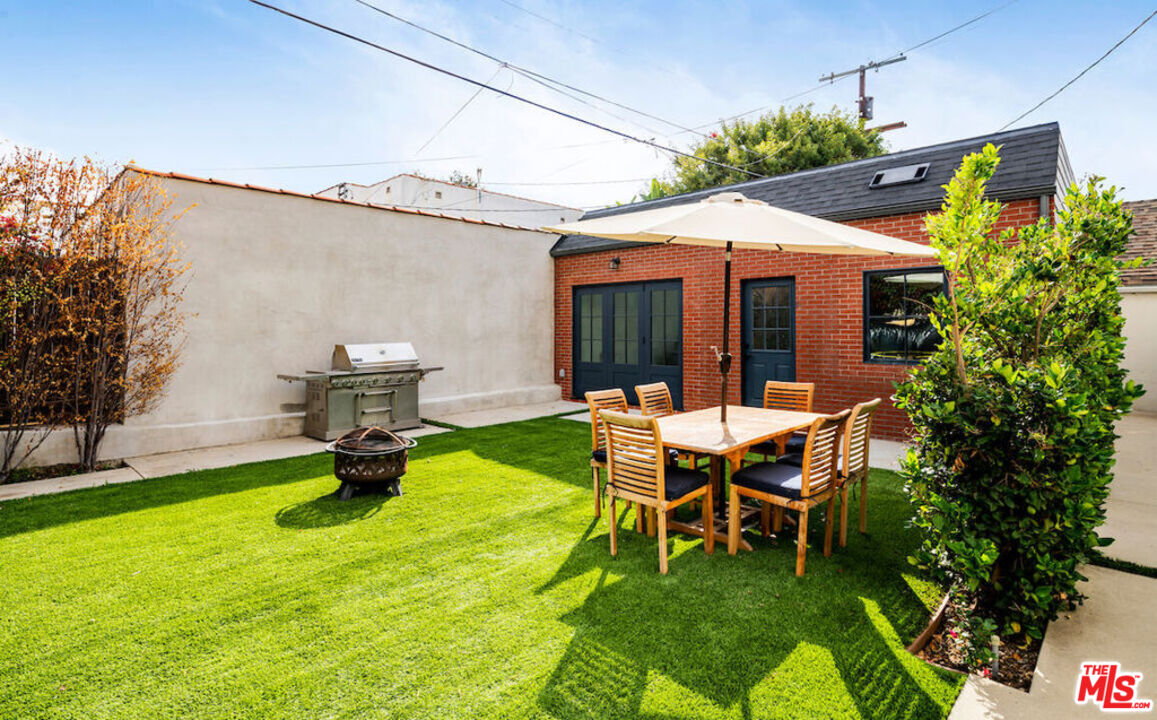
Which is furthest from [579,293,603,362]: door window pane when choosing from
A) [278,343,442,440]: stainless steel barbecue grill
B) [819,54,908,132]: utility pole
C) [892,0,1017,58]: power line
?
[819,54,908,132]: utility pole

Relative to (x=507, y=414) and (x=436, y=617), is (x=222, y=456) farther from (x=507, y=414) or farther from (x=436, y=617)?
(x=436, y=617)

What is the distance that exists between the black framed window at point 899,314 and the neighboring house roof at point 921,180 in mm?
773

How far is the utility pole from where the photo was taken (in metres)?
15.8

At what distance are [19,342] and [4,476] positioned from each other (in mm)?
1302

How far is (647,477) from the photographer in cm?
327

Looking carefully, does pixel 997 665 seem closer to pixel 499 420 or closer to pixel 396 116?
pixel 499 420

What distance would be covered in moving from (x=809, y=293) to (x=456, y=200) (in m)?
13.9

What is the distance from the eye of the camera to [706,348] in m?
8.44

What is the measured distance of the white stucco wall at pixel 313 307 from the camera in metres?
6.57

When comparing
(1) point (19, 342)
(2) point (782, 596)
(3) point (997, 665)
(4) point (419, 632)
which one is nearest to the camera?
(3) point (997, 665)

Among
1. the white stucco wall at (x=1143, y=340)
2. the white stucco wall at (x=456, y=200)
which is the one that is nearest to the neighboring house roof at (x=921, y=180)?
the white stucco wall at (x=1143, y=340)

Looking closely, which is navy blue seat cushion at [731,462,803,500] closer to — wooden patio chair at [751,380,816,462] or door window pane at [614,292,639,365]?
wooden patio chair at [751,380,816,462]

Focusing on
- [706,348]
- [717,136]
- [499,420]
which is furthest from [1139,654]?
[717,136]

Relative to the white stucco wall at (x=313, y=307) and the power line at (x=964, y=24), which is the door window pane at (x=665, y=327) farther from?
the power line at (x=964, y=24)
